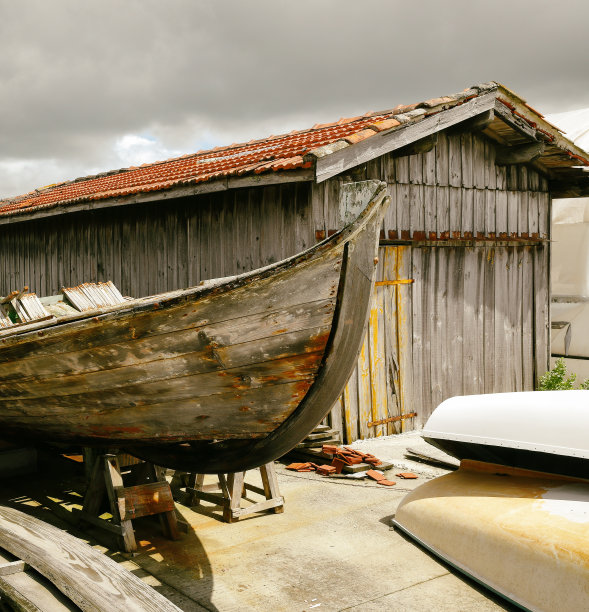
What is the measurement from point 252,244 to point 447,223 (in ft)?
8.92

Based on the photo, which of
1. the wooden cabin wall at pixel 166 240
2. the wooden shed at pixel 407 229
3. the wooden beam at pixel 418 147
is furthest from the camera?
the wooden beam at pixel 418 147

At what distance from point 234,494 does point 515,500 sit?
7.38 ft

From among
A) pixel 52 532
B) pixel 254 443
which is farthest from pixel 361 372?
pixel 52 532

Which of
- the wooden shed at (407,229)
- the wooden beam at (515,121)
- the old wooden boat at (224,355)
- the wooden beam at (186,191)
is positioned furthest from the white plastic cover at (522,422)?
the wooden beam at (515,121)

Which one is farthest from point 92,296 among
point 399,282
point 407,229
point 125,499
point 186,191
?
point 407,229

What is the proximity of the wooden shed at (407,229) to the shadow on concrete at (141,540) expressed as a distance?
292 cm

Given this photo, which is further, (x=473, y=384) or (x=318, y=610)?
(x=473, y=384)

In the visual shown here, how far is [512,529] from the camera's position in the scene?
4.23 metres

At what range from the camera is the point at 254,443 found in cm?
416

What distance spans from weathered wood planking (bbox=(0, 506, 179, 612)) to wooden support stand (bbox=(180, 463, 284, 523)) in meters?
1.68

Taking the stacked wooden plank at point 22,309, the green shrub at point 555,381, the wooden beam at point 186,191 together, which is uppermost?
the wooden beam at point 186,191

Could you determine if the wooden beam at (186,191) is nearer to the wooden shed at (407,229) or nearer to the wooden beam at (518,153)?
the wooden shed at (407,229)

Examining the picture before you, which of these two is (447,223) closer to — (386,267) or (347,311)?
(386,267)

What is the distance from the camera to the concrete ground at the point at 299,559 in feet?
13.6
